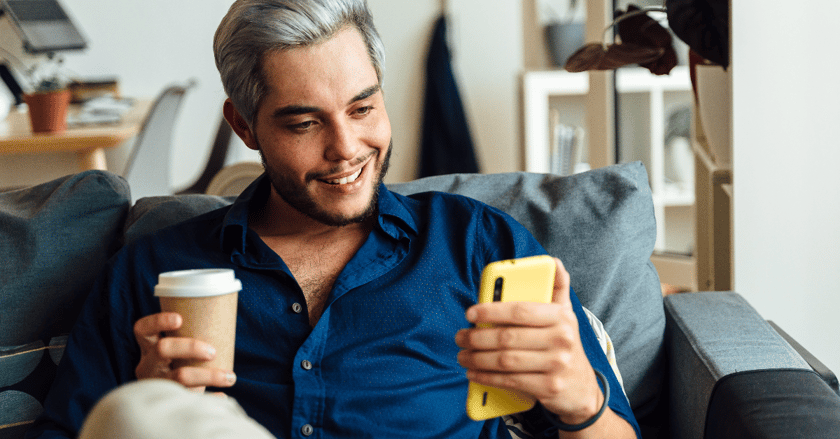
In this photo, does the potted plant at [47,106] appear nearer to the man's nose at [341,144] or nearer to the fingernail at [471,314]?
the man's nose at [341,144]

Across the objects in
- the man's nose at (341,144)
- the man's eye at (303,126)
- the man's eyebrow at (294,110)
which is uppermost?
the man's eyebrow at (294,110)

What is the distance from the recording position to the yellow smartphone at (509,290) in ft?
2.60

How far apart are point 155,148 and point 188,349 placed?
264 cm

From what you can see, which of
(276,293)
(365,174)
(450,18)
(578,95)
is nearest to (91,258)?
(276,293)

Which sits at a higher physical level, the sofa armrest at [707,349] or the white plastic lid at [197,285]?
the white plastic lid at [197,285]

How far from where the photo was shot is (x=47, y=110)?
9.46 ft

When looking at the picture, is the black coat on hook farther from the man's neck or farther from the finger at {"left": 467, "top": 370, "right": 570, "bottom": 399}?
the finger at {"left": 467, "top": 370, "right": 570, "bottom": 399}

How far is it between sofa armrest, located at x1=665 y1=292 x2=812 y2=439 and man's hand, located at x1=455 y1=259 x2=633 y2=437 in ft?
1.25

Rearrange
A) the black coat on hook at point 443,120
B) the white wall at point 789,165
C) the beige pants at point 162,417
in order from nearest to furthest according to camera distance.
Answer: the beige pants at point 162,417 < the white wall at point 789,165 < the black coat on hook at point 443,120

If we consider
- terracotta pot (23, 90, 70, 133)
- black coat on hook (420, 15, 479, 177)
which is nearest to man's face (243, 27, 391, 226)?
terracotta pot (23, 90, 70, 133)

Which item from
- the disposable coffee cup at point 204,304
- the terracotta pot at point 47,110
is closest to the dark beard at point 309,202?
the disposable coffee cup at point 204,304

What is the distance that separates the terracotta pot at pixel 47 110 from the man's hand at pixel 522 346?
2615 millimetres

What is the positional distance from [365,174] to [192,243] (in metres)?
0.31

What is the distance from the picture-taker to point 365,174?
1.20 meters
